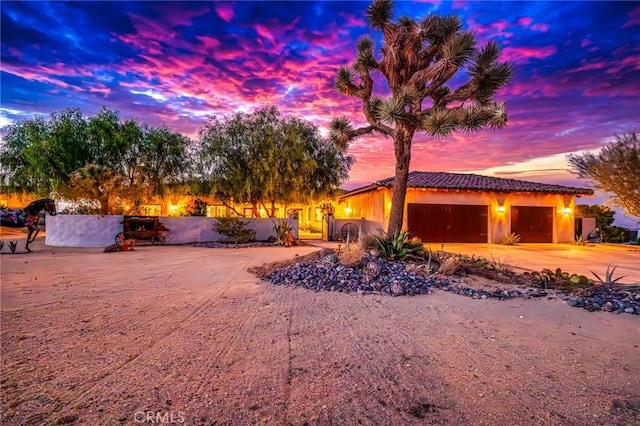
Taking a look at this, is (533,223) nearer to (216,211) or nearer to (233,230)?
(233,230)

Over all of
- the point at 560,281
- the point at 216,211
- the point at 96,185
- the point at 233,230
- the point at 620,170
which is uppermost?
the point at 620,170

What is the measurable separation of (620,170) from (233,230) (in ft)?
65.6

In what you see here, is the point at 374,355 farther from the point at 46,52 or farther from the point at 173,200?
the point at 173,200

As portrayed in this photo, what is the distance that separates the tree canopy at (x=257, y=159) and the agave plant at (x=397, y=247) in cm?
1053

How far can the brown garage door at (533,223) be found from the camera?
2000 cm

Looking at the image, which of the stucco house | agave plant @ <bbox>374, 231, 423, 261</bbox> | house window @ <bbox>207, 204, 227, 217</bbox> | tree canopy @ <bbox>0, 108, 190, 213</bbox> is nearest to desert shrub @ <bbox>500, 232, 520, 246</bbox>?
the stucco house

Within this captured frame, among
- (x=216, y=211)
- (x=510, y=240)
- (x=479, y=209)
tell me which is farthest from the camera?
(x=216, y=211)

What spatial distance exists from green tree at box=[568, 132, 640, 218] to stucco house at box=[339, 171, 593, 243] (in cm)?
135

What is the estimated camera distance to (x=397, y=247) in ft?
26.8

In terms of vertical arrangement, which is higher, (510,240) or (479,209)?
(479,209)

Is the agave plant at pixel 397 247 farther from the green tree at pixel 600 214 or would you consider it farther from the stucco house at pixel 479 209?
the green tree at pixel 600 214

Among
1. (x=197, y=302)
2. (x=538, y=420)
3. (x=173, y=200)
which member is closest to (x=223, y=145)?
(x=173, y=200)

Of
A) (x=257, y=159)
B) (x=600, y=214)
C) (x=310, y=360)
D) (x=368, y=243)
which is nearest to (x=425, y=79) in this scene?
(x=368, y=243)

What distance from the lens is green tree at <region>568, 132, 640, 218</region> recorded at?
694 inches
